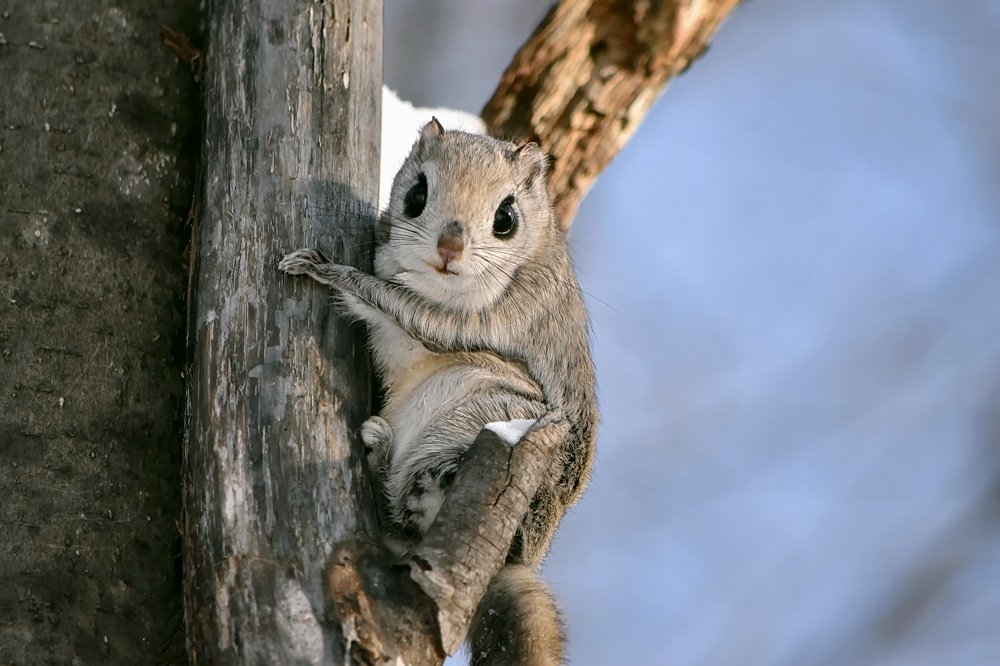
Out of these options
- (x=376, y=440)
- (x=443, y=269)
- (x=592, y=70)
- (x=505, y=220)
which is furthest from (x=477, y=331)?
(x=592, y=70)

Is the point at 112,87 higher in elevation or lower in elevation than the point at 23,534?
higher

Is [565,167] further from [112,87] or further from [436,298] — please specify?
[112,87]

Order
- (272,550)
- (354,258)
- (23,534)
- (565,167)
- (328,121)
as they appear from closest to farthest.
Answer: (272,550) → (23,534) → (328,121) → (354,258) → (565,167)

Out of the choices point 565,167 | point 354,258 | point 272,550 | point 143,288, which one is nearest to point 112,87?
point 143,288

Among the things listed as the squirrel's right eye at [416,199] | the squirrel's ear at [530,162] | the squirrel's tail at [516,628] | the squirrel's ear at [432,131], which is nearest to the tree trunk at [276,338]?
the squirrel's right eye at [416,199]

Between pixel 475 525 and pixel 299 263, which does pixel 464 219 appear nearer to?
pixel 299 263

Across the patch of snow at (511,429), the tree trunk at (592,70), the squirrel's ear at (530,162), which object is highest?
the tree trunk at (592,70)

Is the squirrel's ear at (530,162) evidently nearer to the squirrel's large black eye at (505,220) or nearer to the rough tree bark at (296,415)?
the squirrel's large black eye at (505,220)
